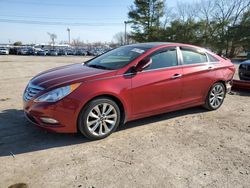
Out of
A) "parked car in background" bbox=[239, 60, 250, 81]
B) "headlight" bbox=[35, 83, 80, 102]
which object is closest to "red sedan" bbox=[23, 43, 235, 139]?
"headlight" bbox=[35, 83, 80, 102]

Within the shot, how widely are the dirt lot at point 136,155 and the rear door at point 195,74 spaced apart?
0.52 metres

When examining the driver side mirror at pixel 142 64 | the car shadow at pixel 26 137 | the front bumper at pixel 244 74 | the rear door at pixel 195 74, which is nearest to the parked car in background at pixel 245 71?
the front bumper at pixel 244 74

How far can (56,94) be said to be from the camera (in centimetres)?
364

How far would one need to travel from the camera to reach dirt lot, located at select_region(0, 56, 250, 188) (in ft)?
9.46

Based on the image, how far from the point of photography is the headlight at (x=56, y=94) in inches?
142

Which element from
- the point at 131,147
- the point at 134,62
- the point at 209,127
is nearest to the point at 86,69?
the point at 134,62

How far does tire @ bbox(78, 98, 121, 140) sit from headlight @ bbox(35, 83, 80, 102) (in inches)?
14.1

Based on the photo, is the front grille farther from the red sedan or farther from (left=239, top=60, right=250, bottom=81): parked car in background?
→ (left=239, top=60, right=250, bottom=81): parked car in background

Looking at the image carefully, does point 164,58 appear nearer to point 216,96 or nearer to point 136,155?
point 216,96

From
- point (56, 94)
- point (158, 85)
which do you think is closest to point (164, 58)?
point (158, 85)

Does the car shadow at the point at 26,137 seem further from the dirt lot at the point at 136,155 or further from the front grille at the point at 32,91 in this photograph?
the front grille at the point at 32,91

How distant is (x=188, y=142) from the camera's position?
155 inches

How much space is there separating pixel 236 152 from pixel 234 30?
41.5 m

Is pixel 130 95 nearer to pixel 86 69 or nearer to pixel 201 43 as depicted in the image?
pixel 86 69
